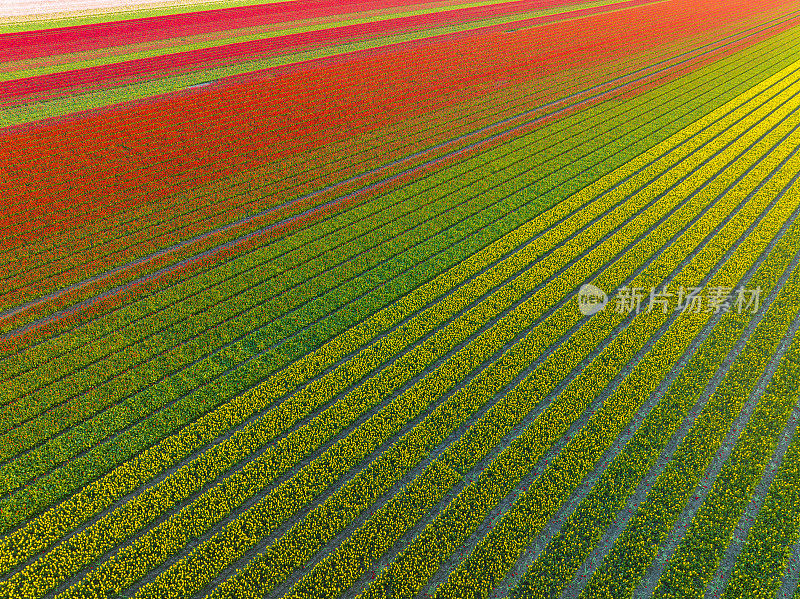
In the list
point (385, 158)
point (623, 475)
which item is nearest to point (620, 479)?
point (623, 475)

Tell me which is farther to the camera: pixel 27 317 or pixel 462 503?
pixel 27 317

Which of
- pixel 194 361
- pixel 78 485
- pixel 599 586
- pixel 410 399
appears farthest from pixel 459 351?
pixel 78 485

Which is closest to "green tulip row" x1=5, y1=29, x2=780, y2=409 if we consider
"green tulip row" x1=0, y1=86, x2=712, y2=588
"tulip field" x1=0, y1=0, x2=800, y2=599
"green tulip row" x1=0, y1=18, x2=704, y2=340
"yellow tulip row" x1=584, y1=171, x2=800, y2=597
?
"tulip field" x1=0, y1=0, x2=800, y2=599

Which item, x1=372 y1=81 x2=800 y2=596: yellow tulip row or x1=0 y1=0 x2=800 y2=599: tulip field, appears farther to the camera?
x1=0 y1=0 x2=800 y2=599: tulip field

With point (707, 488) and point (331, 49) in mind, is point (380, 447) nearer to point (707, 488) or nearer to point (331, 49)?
point (707, 488)

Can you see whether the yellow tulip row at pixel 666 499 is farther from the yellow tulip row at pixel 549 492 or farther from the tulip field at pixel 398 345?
the yellow tulip row at pixel 549 492

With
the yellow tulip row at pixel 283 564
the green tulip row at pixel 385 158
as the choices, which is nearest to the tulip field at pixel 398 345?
the yellow tulip row at pixel 283 564

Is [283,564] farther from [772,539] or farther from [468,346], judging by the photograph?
[772,539]

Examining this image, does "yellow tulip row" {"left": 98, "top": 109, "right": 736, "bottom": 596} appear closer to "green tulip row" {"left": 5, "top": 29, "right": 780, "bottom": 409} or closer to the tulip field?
the tulip field
